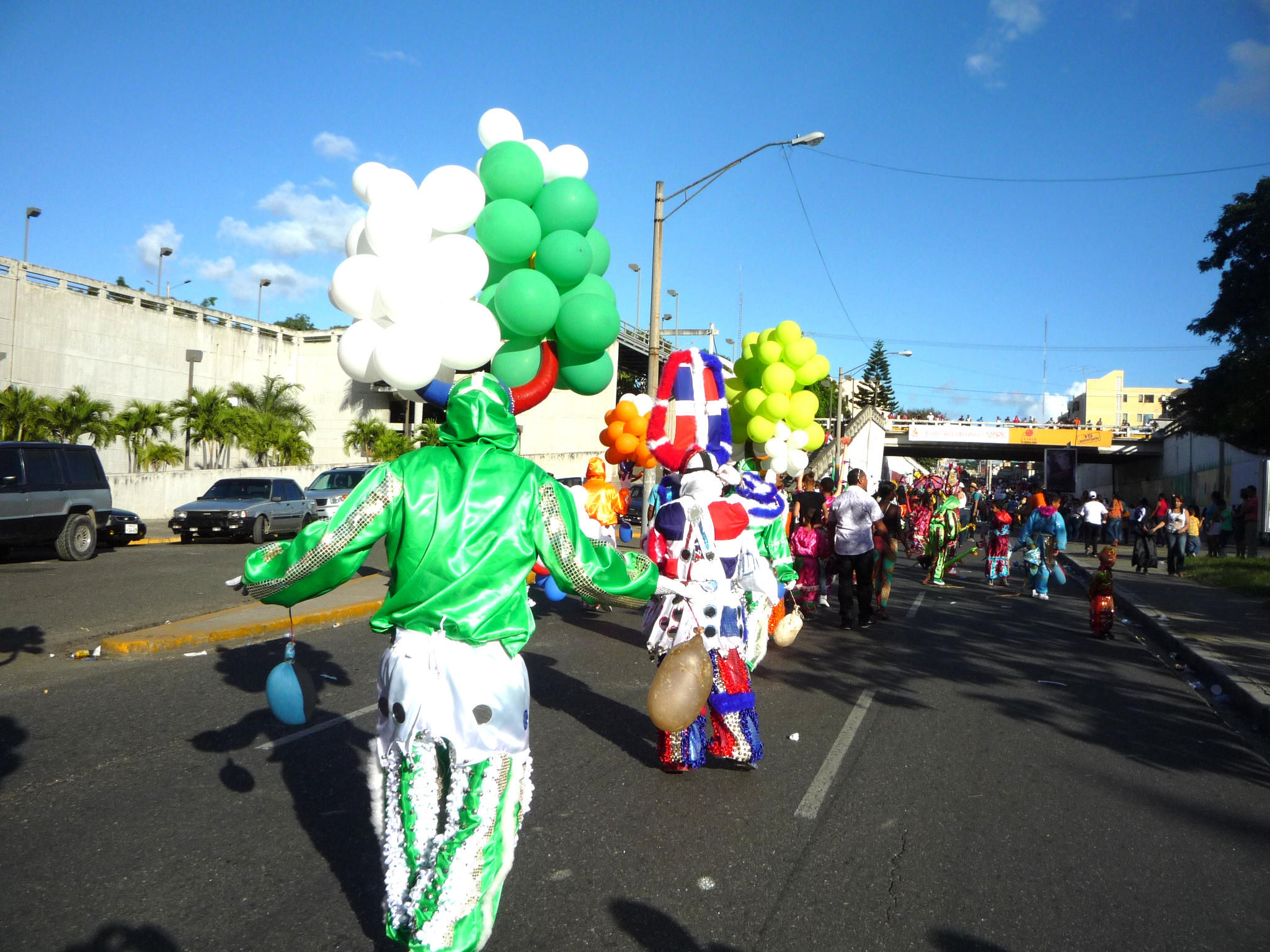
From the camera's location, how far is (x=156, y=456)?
99.9 feet

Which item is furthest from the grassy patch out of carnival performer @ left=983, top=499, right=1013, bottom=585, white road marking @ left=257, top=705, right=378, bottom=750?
white road marking @ left=257, top=705, right=378, bottom=750

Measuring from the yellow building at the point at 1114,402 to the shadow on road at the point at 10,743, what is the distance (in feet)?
415

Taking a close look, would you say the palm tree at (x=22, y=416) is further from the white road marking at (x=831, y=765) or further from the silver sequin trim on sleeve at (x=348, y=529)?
the silver sequin trim on sleeve at (x=348, y=529)

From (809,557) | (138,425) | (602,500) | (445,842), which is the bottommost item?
(445,842)

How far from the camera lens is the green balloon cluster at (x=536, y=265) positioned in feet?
18.0

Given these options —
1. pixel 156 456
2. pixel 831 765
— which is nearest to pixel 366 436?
pixel 156 456

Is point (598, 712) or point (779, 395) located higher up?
point (779, 395)

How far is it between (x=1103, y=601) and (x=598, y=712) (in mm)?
7272

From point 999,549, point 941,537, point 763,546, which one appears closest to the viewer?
point 763,546

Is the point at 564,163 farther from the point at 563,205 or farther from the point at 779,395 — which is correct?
the point at 779,395

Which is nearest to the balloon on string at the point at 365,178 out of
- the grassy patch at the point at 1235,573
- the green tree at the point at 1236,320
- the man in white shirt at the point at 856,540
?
the man in white shirt at the point at 856,540

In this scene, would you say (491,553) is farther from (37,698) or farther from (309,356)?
(309,356)

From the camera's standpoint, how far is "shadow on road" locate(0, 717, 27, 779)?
495 cm

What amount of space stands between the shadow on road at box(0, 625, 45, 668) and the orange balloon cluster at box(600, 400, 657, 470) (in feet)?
18.0
